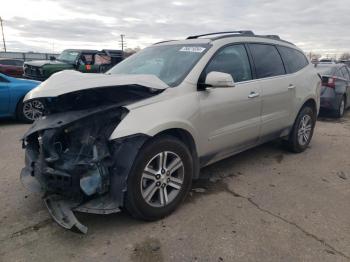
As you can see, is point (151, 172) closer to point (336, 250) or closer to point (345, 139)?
point (336, 250)

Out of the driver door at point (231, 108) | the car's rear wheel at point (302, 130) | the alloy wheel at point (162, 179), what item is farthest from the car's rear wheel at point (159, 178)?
the car's rear wheel at point (302, 130)

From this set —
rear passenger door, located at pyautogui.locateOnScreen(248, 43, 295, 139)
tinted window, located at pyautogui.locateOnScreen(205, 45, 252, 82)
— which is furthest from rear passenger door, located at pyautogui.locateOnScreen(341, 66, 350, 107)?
tinted window, located at pyautogui.locateOnScreen(205, 45, 252, 82)

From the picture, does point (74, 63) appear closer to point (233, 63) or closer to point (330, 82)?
point (330, 82)

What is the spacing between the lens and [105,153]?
288cm

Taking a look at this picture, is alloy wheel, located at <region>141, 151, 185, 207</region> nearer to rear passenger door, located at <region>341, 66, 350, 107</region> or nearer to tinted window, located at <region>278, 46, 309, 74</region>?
tinted window, located at <region>278, 46, 309, 74</region>

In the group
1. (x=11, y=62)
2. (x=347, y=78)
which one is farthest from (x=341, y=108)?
(x=11, y=62)

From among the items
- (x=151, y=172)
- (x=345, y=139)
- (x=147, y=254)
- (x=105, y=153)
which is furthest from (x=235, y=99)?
(x=345, y=139)

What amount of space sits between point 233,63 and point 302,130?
2.13m

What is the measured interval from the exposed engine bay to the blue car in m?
4.57

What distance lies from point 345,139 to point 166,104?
486 centimetres

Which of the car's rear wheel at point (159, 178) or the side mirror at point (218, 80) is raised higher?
the side mirror at point (218, 80)

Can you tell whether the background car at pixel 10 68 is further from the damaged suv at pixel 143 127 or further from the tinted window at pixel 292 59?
the tinted window at pixel 292 59

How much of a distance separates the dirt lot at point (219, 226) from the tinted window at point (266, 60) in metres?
1.39

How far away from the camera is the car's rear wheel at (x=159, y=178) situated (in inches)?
116
